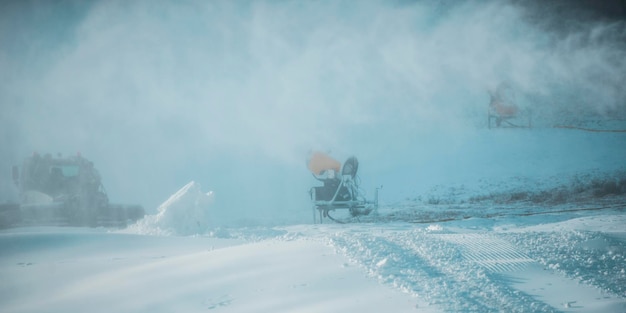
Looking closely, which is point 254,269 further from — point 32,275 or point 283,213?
point 283,213

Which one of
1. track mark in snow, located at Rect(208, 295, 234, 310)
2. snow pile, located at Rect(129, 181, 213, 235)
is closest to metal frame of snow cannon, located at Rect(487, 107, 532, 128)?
snow pile, located at Rect(129, 181, 213, 235)

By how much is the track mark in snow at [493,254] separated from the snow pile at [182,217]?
5312 millimetres

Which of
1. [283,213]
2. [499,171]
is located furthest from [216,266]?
[499,171]

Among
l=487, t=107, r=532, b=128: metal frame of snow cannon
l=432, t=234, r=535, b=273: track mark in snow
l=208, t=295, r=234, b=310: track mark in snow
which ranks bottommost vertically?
l=208, t=295, r=234, b=310: track mark in snow

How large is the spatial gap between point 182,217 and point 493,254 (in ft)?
20.8

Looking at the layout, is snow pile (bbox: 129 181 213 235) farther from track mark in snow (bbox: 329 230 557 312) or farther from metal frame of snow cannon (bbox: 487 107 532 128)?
metal frame of snow cannon (bbox: 487 107 532 128)

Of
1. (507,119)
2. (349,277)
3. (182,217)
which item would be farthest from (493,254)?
(507,119)

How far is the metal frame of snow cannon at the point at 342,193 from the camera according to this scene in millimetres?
11781

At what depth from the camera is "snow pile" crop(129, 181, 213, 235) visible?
8.32m

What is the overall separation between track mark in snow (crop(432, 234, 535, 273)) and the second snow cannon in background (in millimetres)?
6581

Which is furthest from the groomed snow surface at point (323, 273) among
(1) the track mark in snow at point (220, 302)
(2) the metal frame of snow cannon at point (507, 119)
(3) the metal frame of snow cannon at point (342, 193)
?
(2) the metal frame of snow cannon at point (507, 119)

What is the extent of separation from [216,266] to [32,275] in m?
2.35

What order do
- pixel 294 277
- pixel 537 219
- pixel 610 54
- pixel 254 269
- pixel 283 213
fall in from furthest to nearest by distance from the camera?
pixel 610 54, pixel 283 213, pixel 537 219, pixel 254 269, pixel 294 277

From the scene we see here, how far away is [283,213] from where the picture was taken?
15.1m
